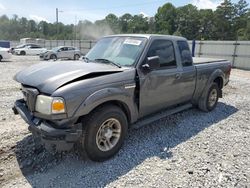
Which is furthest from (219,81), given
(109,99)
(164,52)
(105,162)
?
(105,162)

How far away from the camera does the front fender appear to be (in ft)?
10.7

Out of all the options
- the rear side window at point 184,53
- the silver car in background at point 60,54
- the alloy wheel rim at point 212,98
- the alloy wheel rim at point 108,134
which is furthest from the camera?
the silver car in background at point 60,54

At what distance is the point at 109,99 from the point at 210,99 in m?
3.64

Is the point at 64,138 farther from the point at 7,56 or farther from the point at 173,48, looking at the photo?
the point at 7,56

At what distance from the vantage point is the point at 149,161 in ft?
12.5

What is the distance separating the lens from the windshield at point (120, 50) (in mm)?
4152

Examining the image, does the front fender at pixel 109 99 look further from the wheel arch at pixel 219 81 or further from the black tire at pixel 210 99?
the wheel arch at pixel 219 81

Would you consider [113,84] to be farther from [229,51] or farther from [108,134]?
[229,51]

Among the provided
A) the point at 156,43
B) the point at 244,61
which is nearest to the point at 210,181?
the point at 156,43

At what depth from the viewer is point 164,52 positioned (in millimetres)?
4656

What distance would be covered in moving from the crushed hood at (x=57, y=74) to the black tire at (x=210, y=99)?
119 inches

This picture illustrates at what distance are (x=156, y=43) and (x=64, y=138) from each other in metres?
2.42

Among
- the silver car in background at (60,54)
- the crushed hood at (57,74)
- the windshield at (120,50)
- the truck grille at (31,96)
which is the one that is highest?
the windshield at (120,50)

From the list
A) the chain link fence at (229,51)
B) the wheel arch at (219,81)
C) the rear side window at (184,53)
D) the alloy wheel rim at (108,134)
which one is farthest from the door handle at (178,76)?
the chain link fence at (229,51)
